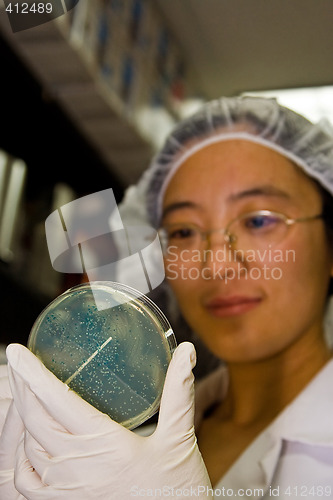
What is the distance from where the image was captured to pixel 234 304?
3.84 feet

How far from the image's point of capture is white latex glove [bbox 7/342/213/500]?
89 centimetres

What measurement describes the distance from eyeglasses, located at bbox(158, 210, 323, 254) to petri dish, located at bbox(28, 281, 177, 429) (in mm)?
279

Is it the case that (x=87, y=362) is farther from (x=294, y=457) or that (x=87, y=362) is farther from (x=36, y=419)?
(x=294, y=457)

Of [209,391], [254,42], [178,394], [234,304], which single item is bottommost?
[209,391]

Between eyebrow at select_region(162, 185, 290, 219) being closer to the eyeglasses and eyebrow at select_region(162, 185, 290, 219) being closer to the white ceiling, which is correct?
the eyeglasses

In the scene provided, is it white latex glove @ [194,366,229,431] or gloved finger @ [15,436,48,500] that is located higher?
gloved finger @ [15,436,48,500]

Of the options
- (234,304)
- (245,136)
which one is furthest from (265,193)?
(234,304)

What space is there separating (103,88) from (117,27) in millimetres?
145

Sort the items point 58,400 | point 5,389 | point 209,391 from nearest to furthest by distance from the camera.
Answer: point 58,400 → point 5,389 → point 209,391

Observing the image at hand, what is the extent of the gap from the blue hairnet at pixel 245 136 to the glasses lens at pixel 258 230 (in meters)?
0.12

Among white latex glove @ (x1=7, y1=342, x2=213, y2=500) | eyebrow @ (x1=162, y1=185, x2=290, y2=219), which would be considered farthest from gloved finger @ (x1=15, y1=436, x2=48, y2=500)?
eyebrow @ (x1=162, y1=185, x2=290, y2=219)

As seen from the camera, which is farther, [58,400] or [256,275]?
[256,275]

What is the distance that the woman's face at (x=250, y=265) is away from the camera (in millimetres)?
1163

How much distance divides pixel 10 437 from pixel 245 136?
2.39ft
